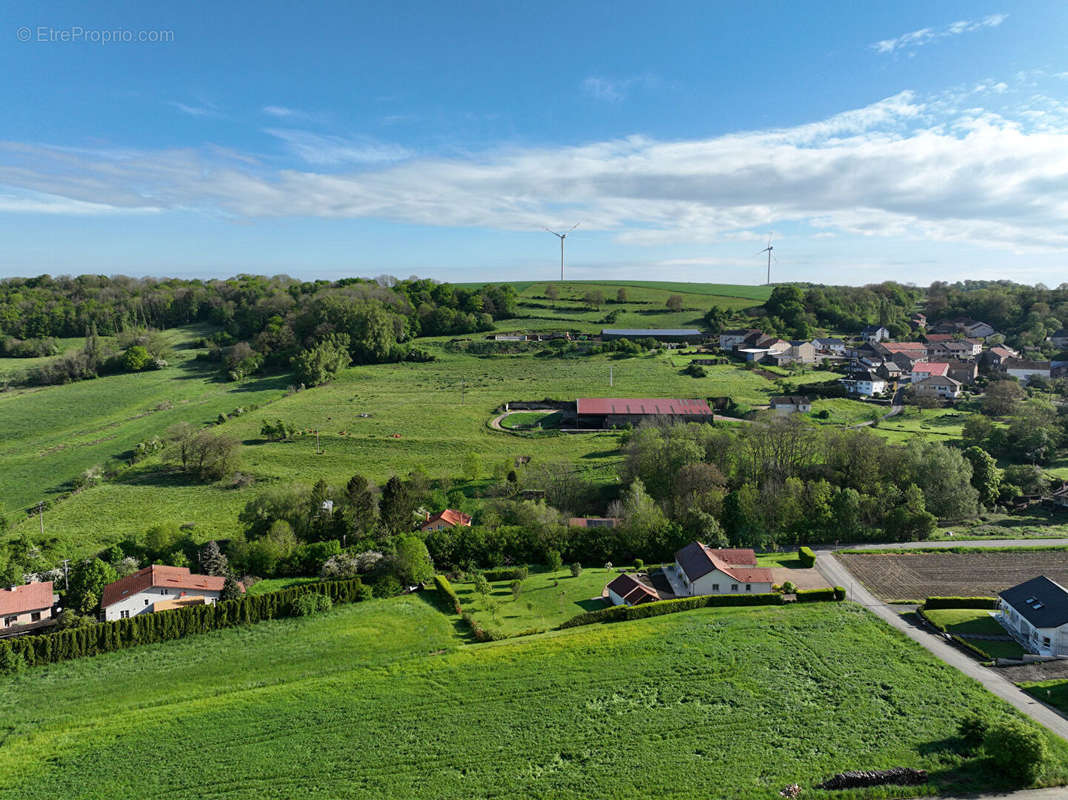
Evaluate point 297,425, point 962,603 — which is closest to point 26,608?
point 297,425

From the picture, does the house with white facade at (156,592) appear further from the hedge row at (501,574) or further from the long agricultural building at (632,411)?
the long agricultural building at (632,411)

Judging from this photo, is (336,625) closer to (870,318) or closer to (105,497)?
(105,497)

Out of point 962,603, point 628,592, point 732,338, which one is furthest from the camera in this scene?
point 732,338

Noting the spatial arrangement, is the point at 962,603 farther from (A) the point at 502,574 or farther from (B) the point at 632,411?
(B) the point at 632,411

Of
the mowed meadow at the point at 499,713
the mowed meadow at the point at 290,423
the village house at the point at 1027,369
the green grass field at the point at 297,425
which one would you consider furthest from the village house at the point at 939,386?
the mowed meadow at the point at 499,713

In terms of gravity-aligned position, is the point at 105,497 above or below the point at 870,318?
below

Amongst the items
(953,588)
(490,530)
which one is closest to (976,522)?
(953,588)

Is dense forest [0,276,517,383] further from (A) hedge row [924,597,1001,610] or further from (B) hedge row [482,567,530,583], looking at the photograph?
(A) hedge row [924,597,1001,610]
